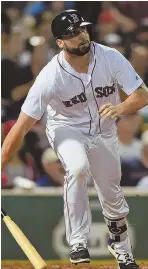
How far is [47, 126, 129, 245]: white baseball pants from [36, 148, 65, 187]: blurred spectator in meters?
1.38

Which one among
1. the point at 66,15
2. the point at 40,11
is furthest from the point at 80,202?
the point at 40,11

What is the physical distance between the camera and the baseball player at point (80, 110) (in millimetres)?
5105

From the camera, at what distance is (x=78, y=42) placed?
5.09 metres

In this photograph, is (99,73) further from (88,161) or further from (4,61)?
(4,61)

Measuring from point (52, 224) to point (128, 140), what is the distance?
4.04 ft

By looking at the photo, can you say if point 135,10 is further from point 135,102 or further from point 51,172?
point 135,102

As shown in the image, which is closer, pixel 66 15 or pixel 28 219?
pixel 66 15

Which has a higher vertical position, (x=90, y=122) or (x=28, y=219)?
(x=90, y=122)

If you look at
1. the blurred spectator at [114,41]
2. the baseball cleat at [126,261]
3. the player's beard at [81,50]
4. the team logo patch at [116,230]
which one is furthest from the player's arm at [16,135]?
the blurred spectator at [114,41]

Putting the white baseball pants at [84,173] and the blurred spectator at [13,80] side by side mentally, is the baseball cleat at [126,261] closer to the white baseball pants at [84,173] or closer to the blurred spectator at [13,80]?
the white baseball pants at [84,173]

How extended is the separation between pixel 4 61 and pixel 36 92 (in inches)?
121

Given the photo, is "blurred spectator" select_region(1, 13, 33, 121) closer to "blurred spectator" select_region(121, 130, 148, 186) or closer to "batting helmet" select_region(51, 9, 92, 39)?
"blurred spectator" select_region(121, 130, 148, 186)

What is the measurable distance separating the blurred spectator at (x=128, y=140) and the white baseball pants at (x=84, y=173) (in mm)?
1470

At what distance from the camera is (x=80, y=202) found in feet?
16.8
